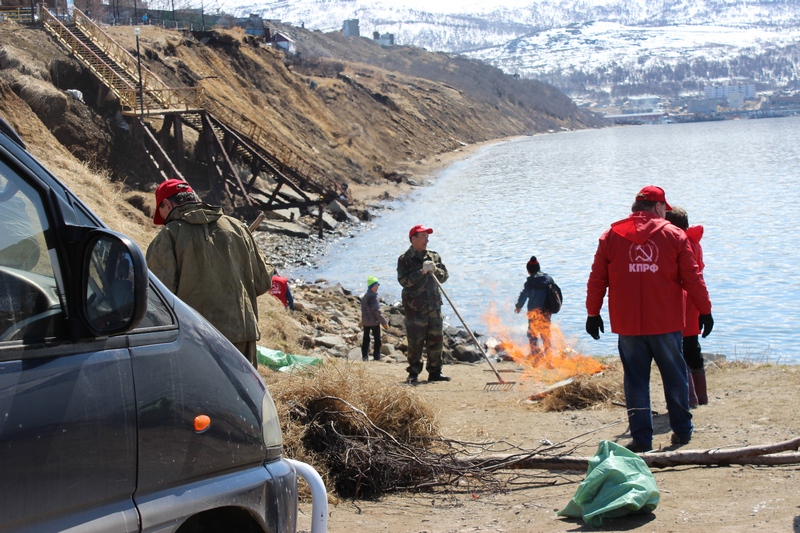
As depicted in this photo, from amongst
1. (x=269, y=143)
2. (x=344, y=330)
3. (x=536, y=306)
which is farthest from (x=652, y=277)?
(x=269, y=143)

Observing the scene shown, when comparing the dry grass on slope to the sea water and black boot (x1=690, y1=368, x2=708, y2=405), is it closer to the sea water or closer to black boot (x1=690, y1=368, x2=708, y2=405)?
the sea water

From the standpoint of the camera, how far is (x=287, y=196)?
3412 cm

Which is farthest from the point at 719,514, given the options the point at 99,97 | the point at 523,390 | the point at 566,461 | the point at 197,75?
the point at 197,75

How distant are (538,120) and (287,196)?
127842 millimetres

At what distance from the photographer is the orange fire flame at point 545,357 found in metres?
10.3

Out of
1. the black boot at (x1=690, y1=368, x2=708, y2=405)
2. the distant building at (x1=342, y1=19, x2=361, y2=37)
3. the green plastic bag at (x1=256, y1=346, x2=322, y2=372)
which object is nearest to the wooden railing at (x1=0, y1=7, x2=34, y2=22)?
the green plastic bag at (x1=256, y1=346, x2=322, y2=372)

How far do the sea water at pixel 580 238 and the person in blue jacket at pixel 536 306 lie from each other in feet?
9.61

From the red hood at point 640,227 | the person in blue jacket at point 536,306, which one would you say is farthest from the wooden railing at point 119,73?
the red hood at point 640,227

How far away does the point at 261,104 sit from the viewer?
49.4m

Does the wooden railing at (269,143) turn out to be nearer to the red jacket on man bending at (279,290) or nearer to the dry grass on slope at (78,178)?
the dry grass on slope at (78,178)

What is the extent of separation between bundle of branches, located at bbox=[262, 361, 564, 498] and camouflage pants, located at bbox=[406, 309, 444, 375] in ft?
12.9

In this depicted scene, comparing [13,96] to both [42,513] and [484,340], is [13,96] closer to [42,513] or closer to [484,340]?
[484,340]

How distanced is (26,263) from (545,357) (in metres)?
10.4

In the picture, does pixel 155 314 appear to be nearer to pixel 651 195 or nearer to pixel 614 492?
pixel 614 492
